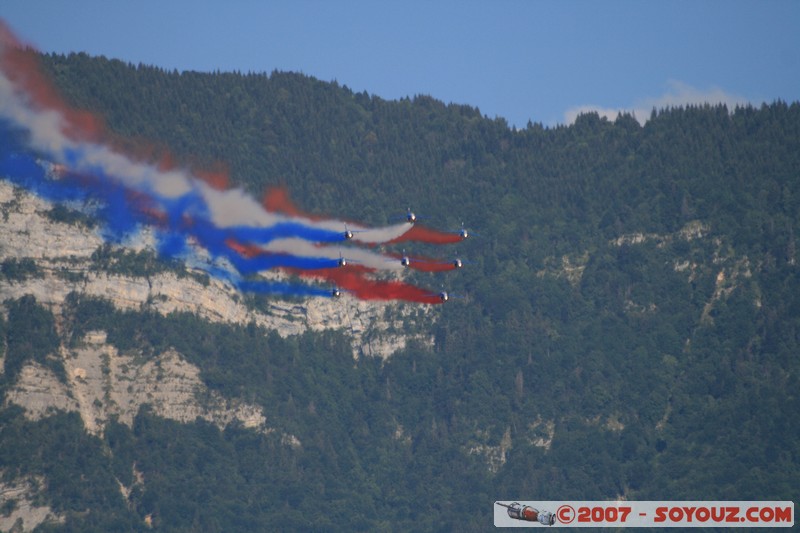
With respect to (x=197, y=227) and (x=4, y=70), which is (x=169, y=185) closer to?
(x=197, y=227)

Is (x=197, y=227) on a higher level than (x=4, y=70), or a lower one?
lower

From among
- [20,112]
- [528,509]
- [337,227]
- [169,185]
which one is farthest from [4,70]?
[528,509]

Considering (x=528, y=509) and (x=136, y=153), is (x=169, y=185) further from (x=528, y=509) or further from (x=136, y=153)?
(x=528, y=509)

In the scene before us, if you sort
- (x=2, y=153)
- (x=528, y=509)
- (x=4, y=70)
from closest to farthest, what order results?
1. (x=528, y=509)
2. (x=4, y=70)
3. (x=2, y=153)

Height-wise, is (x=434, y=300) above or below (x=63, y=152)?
below

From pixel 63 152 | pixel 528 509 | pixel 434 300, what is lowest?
pixel 528 509

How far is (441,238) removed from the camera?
613 feet

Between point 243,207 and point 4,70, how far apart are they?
68.2 ft

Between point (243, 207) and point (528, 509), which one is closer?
point (528, 509)

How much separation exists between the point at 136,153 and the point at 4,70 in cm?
2479

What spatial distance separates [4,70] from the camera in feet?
580

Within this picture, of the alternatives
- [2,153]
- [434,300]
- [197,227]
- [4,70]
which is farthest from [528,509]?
[2,153]

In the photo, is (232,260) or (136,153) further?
(136,153)

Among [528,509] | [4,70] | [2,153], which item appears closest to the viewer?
[528,509]
